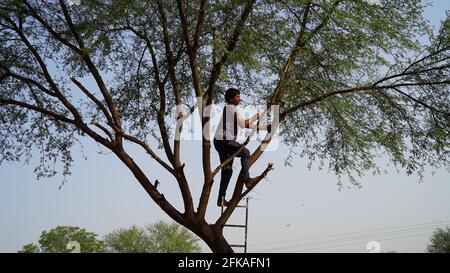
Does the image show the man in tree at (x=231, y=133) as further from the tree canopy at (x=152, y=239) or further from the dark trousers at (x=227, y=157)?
the tree canopy at (x=152, y=239)

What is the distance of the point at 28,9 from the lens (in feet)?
36.2

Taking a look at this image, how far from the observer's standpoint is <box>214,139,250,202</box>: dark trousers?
30.2ft

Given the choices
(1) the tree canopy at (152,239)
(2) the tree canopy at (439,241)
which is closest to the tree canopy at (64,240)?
(1) the tree canopy at (152,239)

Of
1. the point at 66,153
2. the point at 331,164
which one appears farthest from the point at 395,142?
the point at 66,153

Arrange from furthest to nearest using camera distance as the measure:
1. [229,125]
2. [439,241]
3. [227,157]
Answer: [439,241]
[227,157]
[229,125]

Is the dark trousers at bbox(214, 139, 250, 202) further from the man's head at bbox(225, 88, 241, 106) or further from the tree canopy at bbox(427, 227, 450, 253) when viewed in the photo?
the tree canopy at bbox(427, 227, 450, 253)

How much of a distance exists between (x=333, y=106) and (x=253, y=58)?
234 cm

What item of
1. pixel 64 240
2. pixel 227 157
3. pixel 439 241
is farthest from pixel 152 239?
pixel 227 157

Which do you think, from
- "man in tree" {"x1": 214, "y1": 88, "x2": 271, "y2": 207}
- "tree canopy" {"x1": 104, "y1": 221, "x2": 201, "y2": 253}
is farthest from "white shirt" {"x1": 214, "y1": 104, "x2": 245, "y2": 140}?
"tree canopy" {"x1": 104, "y1": 221, "x2": 201, "y2": 253}

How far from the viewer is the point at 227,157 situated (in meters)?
9.40

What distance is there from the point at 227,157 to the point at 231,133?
510mm

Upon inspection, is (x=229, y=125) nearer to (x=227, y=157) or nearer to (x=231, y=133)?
(x=231, y=133)

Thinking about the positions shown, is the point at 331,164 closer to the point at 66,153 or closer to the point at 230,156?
the point at 230,156
